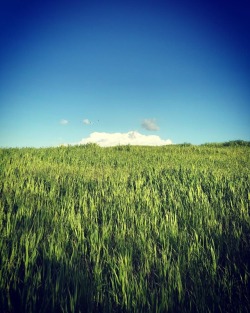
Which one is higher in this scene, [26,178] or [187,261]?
[26,178]

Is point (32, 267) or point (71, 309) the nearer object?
point (71, 309)

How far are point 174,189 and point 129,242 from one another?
7.98 ft

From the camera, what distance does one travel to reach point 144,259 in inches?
76.8

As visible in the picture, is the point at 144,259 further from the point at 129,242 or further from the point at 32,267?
the point at 32,267

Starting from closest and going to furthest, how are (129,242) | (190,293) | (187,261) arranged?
(190,293), (187,261), (129,242)

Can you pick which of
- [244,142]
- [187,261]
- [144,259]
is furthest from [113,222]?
[244,142]

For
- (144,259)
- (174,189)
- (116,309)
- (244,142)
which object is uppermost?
(244,142)

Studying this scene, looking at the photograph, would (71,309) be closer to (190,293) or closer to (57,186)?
(190,293)

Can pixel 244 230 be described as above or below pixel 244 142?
below

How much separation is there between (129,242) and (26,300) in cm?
92

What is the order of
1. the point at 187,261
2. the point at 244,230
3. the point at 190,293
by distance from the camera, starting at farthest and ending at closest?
the point at 244,230, the point at 187,261, the point at 190,293

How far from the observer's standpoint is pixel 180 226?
2.74 metres

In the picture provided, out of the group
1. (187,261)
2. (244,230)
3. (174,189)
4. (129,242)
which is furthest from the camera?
(174,189)

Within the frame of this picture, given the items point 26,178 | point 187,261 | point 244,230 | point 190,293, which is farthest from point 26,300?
point 26,178
